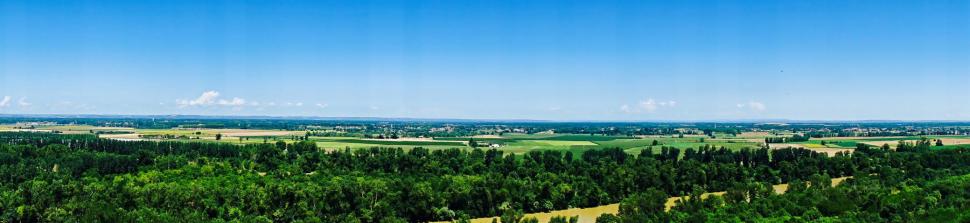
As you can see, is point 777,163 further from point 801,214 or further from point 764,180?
point 801,214

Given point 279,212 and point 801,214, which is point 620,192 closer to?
point 801,214

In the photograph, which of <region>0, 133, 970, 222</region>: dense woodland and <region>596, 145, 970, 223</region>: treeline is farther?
<region>0, 133, 970, 222</region>: dense woodland

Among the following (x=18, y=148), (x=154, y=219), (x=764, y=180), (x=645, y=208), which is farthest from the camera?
(x=18, y=148)

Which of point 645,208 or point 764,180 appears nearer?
point 645,208

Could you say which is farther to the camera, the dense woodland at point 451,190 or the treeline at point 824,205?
the dense woodland at point 451,190

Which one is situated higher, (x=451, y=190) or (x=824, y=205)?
(x=824, y=205)

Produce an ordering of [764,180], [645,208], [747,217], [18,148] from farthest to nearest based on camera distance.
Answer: [18,148] → [764,180] → [645,208] → [747,217]

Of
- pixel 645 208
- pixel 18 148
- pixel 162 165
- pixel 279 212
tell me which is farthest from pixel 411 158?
pixel 18 148

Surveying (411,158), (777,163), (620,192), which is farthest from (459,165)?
(777,163)
